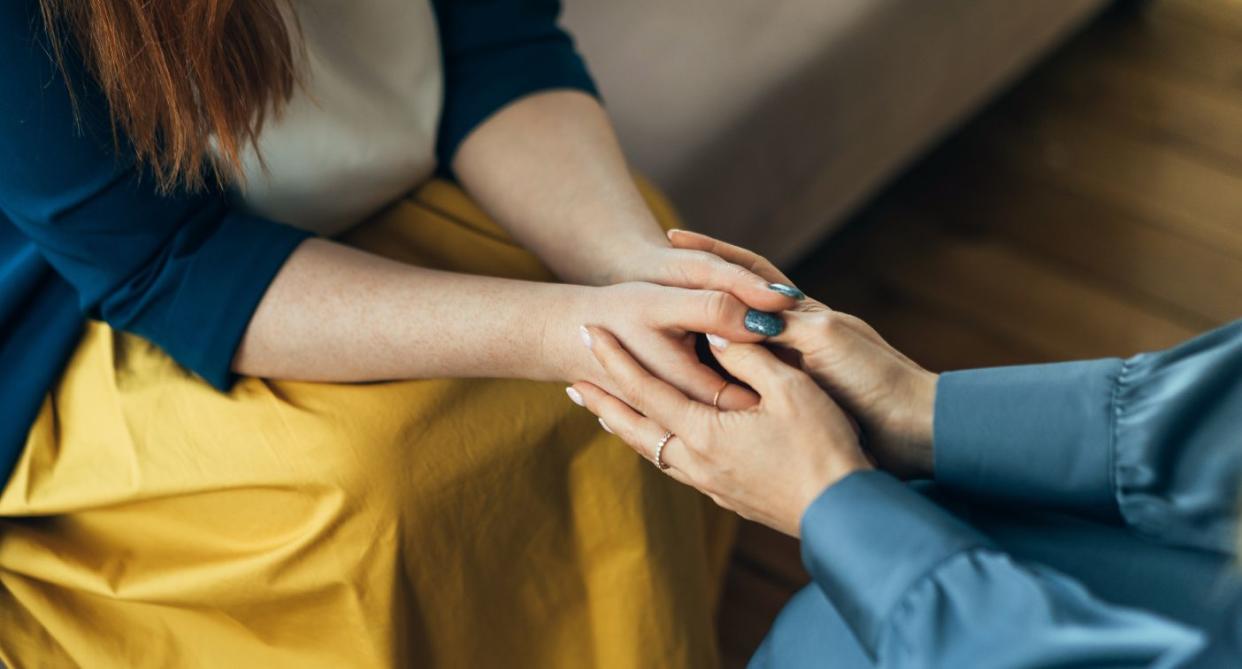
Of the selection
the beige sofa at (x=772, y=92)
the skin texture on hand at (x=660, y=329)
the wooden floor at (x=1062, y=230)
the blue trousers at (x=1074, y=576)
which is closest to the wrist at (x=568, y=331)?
the skin texture on hand at (x=660, y=329)

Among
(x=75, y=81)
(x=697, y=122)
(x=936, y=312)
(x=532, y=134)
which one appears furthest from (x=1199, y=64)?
(x=75, y=81)

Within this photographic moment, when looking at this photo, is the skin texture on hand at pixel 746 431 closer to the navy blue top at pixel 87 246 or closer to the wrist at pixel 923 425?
the wrist at pixel 923 425

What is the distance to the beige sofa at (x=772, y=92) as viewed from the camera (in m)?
1.32

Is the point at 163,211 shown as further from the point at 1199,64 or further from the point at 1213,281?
the point at 1199,64

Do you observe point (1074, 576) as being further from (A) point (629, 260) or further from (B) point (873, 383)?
(A) point (629, 260)

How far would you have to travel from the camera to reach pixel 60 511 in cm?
87

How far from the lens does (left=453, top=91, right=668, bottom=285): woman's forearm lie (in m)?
0.98

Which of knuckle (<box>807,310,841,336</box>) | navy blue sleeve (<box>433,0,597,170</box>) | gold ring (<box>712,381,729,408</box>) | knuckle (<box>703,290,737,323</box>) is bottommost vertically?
gold ring (<box>712,381,729,408</box>)

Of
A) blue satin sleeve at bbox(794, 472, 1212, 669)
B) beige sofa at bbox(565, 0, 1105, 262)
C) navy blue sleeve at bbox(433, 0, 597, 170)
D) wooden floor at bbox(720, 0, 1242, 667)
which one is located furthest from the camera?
wooden floor at bbox(720, 0, 1242, 667)

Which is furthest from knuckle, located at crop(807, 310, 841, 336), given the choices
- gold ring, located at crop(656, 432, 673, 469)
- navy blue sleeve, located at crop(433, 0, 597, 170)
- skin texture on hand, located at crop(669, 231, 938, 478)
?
navy blue sleeve, located at crop(433, 0, 597, 170)

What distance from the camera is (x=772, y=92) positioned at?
135cm

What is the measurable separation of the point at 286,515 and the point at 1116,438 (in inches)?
23.7

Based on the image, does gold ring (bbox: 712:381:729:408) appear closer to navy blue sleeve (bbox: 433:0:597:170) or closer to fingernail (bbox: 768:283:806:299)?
fingernail (bbox: 768:283:806:299)

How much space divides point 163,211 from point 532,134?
342 millimetres
